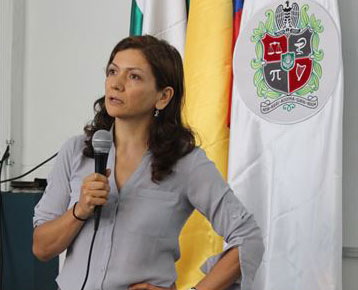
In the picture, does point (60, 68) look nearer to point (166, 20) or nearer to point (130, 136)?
point (166, 20)

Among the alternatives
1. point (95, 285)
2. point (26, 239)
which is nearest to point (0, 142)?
point (26, 239)

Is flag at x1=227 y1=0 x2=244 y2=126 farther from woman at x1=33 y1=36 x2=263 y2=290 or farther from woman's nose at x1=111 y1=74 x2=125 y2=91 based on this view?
woman's nose at x1=111 y1=74 x2=125 y2=91

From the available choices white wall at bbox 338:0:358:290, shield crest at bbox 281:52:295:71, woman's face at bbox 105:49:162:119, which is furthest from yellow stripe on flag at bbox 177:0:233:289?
woman's face at bbox 105:49:162:119

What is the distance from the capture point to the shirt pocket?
1458 millimetres

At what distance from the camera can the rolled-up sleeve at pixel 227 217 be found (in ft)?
4.90

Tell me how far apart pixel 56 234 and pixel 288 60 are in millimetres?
1457

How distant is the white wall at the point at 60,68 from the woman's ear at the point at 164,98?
6.15 feet

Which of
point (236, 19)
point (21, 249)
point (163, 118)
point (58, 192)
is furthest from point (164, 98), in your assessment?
point (21, 249)

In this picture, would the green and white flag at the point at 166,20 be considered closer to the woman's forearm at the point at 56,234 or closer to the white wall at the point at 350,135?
the white wall at the point at 350,135

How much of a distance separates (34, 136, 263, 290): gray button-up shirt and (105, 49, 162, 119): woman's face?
0.13 m

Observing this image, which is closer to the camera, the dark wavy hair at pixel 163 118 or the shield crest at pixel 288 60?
the dark wavy hair at pixel 163 118

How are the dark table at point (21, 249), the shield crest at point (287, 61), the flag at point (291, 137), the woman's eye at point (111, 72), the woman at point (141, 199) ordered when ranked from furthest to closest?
1. the dark table at point (21, 249)
2. the shield crest at point (287, 61)
3. the flag at point (291, 137)
4. the woman's eye at point (111, 72)
5. the woman at point (141, 199)

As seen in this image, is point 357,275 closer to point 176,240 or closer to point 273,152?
point 273,152

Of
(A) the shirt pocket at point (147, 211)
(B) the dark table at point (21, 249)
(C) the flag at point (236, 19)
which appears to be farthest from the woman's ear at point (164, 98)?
(B) the dark table at point (21, 249)
